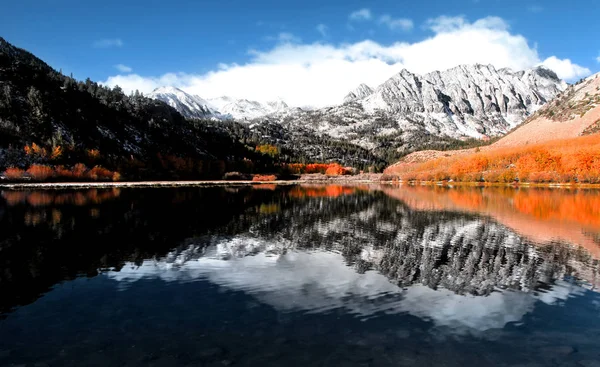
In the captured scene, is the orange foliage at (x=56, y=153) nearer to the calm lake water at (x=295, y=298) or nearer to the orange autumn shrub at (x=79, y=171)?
the orange autumn shrub at (x=79, y=171)

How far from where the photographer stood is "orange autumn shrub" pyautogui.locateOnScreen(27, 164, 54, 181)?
139 meters

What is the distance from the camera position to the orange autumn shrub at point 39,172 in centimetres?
13900

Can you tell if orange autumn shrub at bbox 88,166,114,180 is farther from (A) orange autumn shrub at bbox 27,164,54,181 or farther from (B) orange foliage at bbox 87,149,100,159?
(A) orange autumn shrub at bbox 27,164,54,181

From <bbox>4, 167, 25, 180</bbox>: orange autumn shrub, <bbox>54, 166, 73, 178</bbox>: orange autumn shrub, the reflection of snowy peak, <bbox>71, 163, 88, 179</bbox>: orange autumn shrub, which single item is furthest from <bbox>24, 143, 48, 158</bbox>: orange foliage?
the reflection of snowy peak

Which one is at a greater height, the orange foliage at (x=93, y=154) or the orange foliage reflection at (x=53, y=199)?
the orange foliage at (x=93, y=154)

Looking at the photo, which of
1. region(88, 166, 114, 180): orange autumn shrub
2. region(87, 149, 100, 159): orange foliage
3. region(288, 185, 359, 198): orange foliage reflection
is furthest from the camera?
region(87, 149, 100, 159): orange foliage

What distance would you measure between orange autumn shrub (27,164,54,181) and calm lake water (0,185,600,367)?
119014mm

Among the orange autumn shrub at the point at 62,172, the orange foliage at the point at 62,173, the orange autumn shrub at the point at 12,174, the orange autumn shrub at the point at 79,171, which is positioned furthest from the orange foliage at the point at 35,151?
the orange autumn shrub at the point at 12,174

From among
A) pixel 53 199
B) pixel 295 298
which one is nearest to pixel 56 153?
pixel 53 199

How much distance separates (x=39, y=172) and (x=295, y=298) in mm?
155462

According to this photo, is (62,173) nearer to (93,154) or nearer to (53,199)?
(93,154)

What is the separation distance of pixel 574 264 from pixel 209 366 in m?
27.4

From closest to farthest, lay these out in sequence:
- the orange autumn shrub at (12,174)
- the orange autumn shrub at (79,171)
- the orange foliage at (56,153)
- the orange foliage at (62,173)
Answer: the orange autumn shrub at (12,174) < the orange foliage at (62,173) < the orange autumn shrub at (79,171) < the orange foliage at (56,153)

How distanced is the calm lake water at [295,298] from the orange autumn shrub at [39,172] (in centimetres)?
11901
